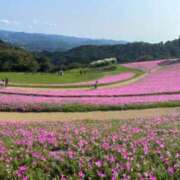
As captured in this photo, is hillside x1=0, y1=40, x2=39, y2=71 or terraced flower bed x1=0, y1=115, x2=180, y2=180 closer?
terraced flower bed x1=0, y1=115, x2=180, y2=180

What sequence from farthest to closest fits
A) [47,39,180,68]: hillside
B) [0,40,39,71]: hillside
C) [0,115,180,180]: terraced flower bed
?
[47,39,180,68]: hillside < [0,40,39,71]: hillside < [0,115,180,180]: terraced flower bed

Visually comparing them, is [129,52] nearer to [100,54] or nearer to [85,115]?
[100,54]

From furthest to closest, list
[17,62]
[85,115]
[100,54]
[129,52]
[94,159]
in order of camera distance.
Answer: [100,54] < [129,52] < [17,62] < [85,115] < [94,159]

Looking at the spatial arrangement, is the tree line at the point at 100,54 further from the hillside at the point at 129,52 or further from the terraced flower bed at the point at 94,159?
the terraced flower bed at the point at 94,159

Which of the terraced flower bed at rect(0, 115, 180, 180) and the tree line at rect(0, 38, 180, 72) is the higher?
the tree line at rect(0, 38, 180, 72)

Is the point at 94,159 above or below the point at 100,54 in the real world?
below

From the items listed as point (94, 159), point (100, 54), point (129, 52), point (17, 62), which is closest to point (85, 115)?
point (94, 159)

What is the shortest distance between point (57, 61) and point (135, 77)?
343 feet

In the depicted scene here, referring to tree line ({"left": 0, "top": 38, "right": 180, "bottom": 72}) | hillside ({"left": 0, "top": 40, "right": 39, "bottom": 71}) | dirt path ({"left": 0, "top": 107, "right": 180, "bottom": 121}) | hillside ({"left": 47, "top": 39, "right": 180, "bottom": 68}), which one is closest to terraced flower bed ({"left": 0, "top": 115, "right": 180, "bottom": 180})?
dirt path ({"left": 0, "top": 107, "right": 180, "bottom": 121})

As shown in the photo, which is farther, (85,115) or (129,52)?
(129,52)

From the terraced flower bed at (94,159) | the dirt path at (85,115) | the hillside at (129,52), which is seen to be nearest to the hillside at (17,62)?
the hillside at (129,52)

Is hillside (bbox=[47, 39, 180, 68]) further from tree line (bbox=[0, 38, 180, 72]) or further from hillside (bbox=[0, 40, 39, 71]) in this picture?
hillside (bbox=[0, 40, 39, 71])

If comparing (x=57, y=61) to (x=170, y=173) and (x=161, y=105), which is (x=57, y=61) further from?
(x=170, y=173)

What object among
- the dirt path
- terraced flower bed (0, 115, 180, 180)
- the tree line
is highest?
the tree line
